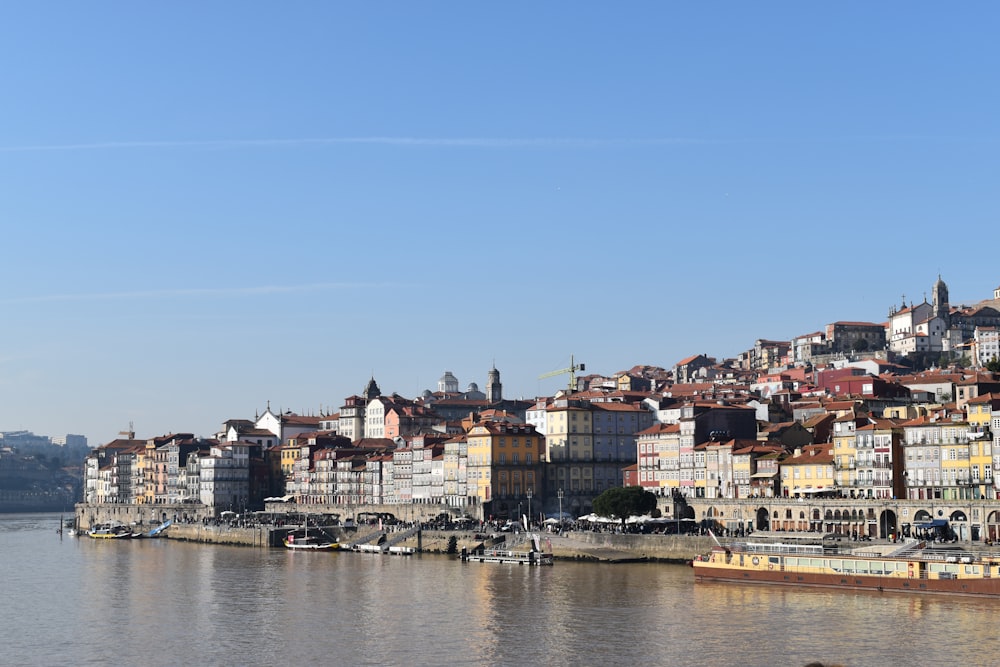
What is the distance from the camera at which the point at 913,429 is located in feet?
289

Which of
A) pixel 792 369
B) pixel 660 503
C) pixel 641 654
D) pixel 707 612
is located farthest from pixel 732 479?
pixel 792 369

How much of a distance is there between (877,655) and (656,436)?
6382 cm

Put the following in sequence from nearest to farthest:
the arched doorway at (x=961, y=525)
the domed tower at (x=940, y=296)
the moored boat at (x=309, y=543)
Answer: the arched doorway at (x=961, y=525), the moored boat at (x=309, y=543), the domed tower at (x=940, y=296)

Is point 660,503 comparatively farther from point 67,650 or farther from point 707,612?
point 67,650

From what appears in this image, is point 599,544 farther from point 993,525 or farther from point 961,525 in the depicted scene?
point 993,525

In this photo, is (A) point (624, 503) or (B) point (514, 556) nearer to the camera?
(B) point (514, 556)

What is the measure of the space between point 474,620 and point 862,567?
20.3m

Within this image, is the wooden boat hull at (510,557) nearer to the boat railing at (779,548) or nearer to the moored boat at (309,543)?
the boat railing at (779,548)

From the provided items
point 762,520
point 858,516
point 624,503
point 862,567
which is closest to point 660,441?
point 624,503

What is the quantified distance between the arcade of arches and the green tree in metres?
4.25

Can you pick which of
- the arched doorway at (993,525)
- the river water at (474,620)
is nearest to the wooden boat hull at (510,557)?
the river water at (474,620)

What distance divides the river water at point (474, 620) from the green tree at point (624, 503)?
11289mm

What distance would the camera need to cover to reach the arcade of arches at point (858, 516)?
8112 cm

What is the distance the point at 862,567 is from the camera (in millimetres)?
Result: 68562
